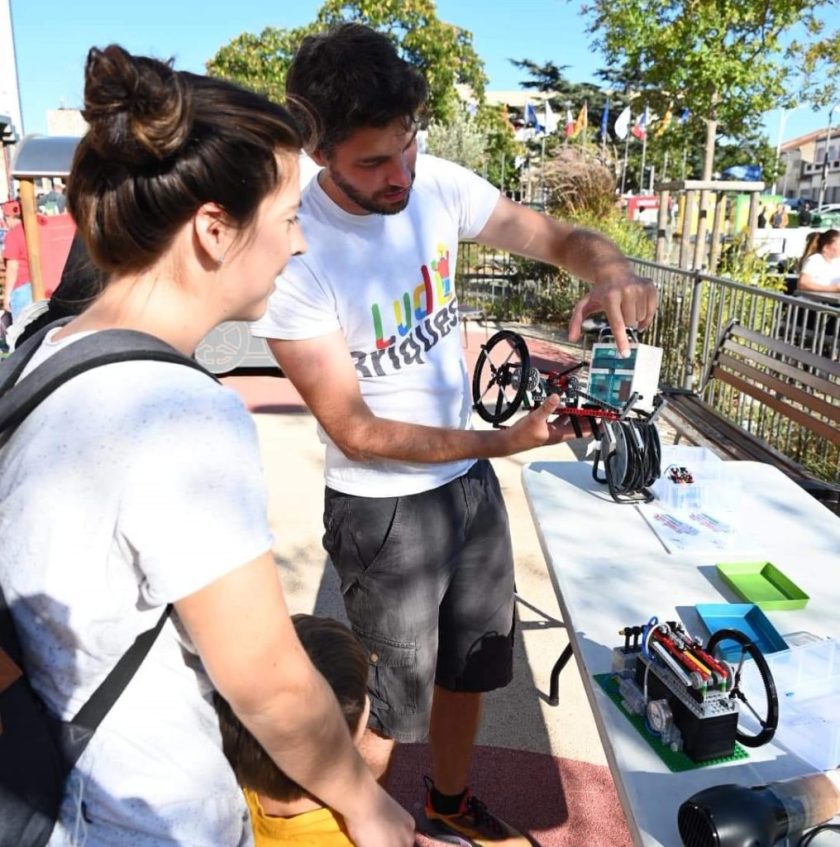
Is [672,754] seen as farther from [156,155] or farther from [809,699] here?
[156,155]

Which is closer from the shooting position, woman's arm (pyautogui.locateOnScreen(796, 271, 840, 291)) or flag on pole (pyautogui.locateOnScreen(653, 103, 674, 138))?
woman's arm (pyautogui.locateOnScreen(796, 271, 840, 291))

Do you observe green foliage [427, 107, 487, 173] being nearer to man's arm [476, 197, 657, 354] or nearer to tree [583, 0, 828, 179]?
tree [583, 0, 828, 179]

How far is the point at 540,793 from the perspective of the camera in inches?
102

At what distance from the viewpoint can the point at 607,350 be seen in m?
1.94

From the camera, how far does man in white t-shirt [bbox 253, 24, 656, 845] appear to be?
181cm

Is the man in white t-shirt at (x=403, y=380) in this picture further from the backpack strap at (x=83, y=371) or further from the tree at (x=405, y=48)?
the tree at (x=405, y=48)

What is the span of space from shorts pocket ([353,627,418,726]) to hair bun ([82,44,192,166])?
1421 mm

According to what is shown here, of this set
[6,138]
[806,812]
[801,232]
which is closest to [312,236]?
[806,812]

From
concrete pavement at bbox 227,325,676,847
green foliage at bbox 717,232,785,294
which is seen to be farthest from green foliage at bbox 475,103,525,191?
concrete pavement at bbox 227,325,676,847

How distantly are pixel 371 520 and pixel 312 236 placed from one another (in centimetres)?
70

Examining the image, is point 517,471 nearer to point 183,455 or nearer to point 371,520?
point 371,520

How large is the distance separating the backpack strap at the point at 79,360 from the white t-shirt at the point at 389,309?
3.02ft

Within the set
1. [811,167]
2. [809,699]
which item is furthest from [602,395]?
[811,167]

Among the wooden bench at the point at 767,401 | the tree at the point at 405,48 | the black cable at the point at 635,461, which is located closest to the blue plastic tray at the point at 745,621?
the black cable at the point at 635,461
